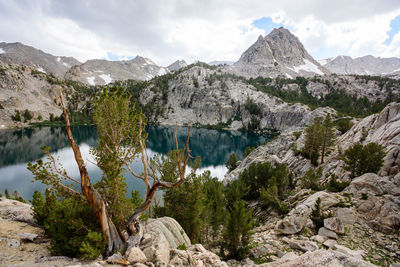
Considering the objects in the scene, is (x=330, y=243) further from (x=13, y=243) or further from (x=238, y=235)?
(x=13, y=243)

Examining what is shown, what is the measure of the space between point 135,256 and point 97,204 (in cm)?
281

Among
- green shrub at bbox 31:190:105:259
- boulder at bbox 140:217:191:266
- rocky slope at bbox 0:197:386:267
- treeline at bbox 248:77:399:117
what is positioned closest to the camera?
rocky slope at bbox 0:197:386:267

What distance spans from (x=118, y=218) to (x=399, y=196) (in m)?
21.5

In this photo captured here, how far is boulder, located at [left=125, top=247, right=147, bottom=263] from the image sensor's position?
7896 millimetres

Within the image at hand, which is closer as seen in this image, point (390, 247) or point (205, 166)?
point (390, 247)

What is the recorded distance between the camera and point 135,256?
8062 millimetres

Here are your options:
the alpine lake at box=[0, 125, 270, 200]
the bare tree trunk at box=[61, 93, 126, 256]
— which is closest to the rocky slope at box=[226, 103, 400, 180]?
the alpine lake at box=[0, 125, 270, 200]

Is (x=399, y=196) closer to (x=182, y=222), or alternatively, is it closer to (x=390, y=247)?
(x=390, y=247)

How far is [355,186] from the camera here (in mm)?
18969

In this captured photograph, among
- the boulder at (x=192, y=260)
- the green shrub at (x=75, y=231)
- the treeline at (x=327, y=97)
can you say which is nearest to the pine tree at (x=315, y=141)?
the boulder at (x=192, y=260)

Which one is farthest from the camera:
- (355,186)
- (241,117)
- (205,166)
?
(241,117)

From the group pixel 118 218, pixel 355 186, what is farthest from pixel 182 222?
pixel 355 186

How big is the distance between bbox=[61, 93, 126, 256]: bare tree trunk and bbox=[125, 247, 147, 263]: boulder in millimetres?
1067

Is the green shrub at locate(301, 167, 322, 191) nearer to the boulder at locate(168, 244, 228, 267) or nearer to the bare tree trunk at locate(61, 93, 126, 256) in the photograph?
the boulder at locate(168, 244, 228, 267)
